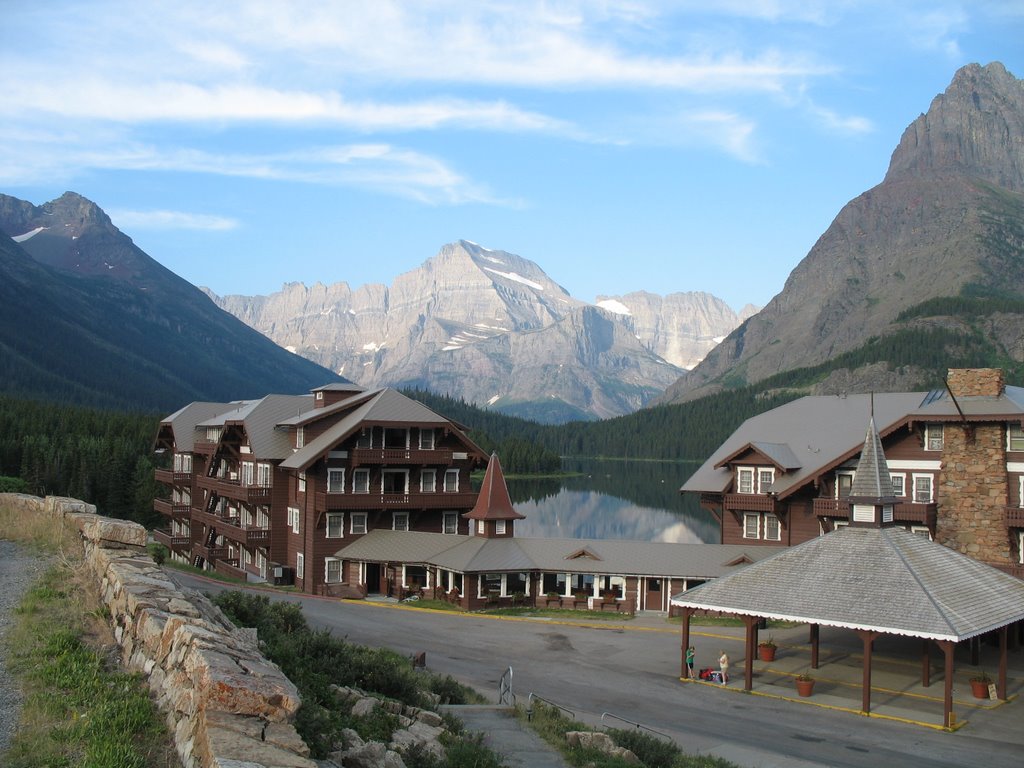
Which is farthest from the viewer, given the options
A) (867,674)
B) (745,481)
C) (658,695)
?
(745,481)

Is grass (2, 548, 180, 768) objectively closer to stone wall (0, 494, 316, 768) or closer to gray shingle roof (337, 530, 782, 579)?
stone wall (0, 494, 316, 768)

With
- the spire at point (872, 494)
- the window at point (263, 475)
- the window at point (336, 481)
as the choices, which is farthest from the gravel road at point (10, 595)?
the window at point (263, 475)

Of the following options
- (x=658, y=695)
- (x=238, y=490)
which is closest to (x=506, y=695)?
(x=658, y=695)

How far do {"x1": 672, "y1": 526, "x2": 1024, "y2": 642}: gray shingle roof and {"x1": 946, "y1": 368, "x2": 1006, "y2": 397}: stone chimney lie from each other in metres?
14.9

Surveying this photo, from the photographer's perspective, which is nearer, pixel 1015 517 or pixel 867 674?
pixel 867 674

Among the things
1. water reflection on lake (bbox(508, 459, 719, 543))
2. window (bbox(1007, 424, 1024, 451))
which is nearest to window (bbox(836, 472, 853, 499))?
window (bbox(1007, 424, 1024, 451))

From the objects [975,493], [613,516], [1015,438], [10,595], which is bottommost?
[613,516]

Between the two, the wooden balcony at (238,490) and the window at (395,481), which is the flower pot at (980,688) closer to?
the window at (395,481)

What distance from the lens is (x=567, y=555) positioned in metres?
56.7

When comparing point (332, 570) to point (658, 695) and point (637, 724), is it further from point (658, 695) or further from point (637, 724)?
point (637, 724)

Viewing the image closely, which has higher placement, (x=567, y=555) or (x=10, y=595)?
(x=10, y=595)

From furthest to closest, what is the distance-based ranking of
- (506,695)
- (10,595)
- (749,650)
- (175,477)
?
(175,477)
(749,650)
(506,695)
(10,595)

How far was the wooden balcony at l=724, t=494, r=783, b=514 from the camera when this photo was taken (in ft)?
194

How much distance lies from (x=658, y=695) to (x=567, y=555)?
853 inches
